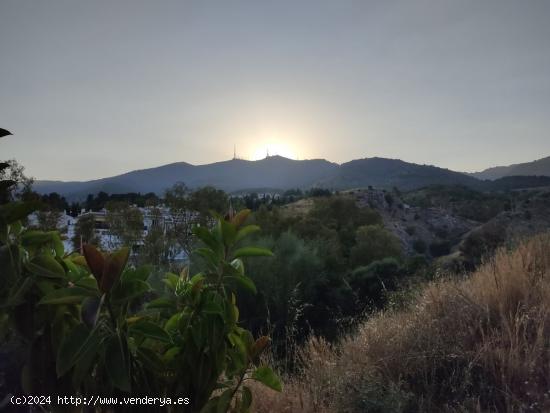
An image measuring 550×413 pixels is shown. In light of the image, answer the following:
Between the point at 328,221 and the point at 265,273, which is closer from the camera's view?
the point at 265,273

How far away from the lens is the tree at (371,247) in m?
18.4

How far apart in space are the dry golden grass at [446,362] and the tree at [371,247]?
1337cm

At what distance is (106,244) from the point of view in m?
16.5

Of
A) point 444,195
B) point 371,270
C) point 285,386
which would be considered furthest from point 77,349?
point 444,195

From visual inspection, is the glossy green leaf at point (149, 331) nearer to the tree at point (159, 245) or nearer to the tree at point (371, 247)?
the tree at point (159, 245)

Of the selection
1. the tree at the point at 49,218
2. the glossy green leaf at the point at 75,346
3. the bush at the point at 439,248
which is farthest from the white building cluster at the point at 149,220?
the bush at the point at 439,248

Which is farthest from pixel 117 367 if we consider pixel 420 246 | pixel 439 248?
pixel 420 246

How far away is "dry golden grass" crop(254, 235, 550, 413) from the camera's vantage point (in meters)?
2.78

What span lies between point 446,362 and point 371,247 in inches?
658

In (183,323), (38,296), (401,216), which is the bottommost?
(401,216)

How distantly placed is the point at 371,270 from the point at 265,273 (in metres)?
3.40

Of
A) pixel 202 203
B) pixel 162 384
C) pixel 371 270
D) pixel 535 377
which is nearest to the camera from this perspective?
pixel 162 384

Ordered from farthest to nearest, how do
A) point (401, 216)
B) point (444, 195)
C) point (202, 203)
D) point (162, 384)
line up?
point (444, 195), point (401, 216), point (202, 203), point (162, 384)

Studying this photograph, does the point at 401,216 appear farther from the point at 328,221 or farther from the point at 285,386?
the point at 285,386
